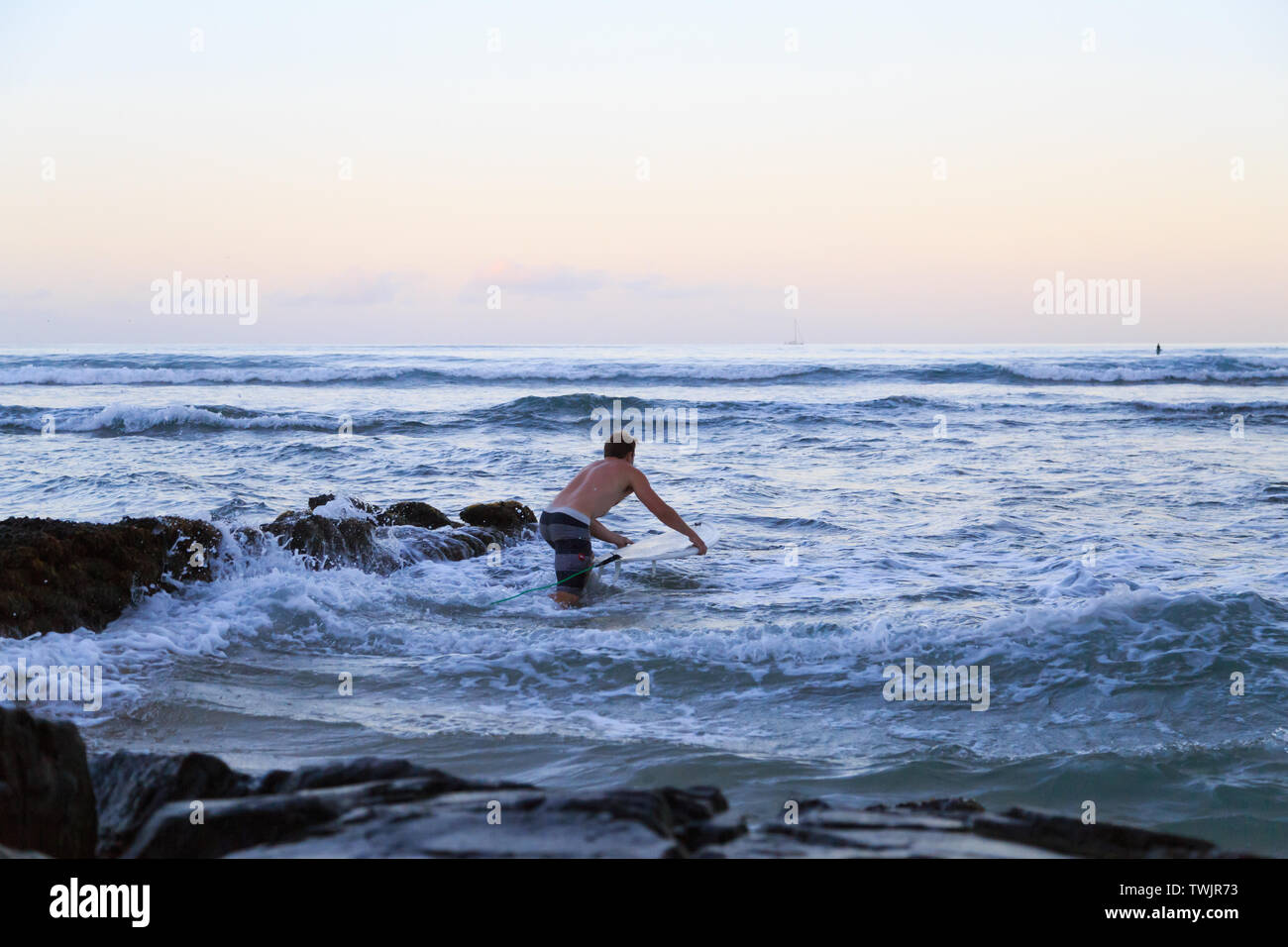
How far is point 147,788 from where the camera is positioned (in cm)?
313

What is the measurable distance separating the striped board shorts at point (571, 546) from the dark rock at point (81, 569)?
2.64 m

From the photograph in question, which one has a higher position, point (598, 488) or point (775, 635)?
point (598, 488)

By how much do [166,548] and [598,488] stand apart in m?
3.25

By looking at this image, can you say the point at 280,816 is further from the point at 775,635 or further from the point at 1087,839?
the point at 775,635

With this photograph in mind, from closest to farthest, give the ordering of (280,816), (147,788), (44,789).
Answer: (280,816)
(44,789)
(147,788)

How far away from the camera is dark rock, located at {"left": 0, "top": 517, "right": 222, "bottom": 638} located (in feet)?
19.2

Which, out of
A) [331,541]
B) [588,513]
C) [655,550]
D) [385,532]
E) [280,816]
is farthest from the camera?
[385,532]

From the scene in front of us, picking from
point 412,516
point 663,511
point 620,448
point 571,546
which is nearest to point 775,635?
point 663,511

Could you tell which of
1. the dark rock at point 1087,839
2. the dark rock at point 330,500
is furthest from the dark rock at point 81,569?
the dark rock at point 1087,839

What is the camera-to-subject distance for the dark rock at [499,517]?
10250 millimetres

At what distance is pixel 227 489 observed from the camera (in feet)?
40.8
